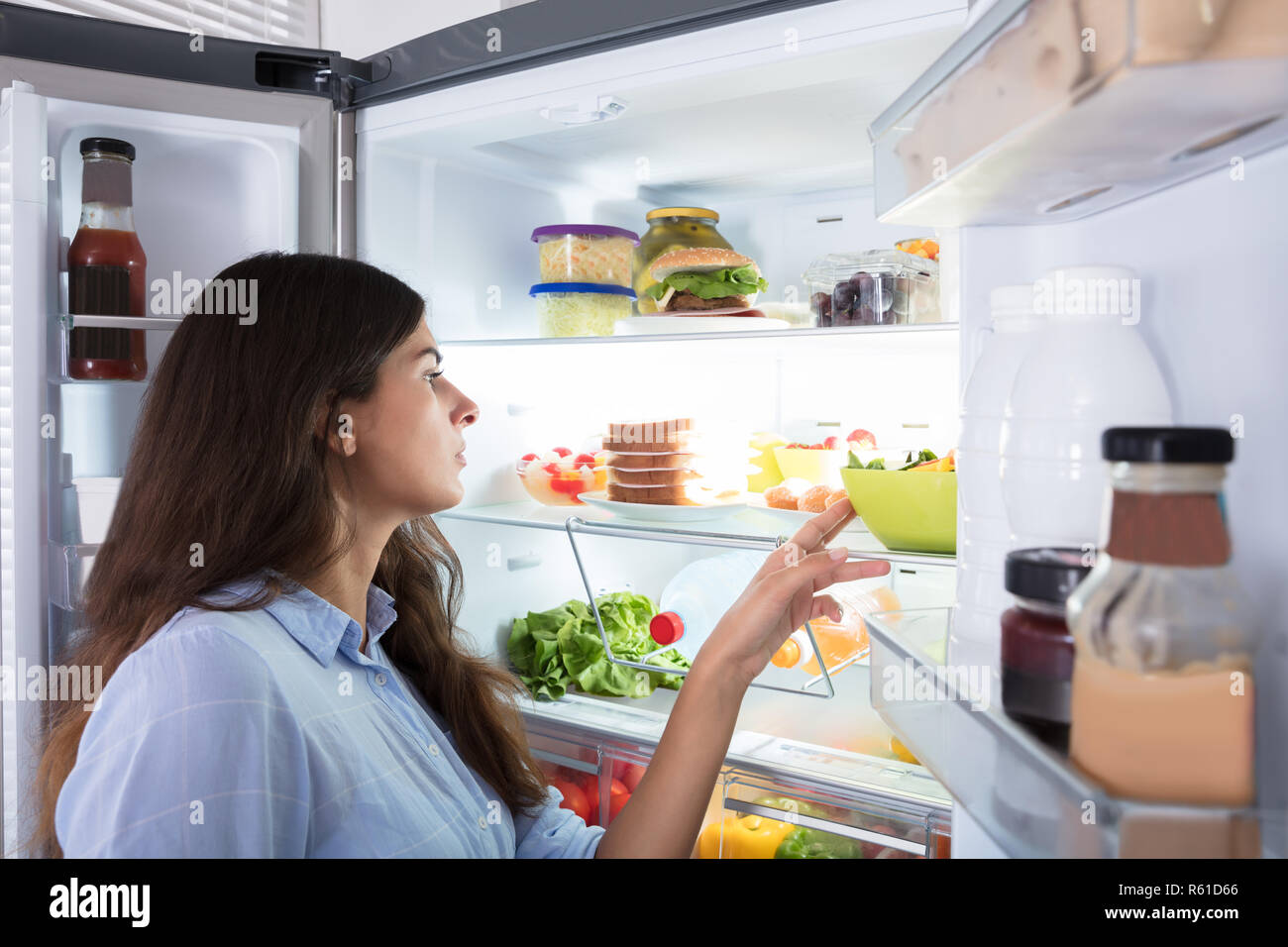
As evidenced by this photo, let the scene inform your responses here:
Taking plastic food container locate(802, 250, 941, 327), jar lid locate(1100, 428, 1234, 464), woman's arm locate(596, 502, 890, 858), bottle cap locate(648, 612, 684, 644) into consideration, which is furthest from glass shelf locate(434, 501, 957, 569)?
jar lid locate(1100, 428, 1234, 464)

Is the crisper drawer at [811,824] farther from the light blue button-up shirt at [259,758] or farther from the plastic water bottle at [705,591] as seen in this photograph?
the light blue button-up shirt at [259,758]

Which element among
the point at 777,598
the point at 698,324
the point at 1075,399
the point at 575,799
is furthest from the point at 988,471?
the point at 575,799

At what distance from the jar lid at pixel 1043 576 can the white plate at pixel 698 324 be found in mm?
1084

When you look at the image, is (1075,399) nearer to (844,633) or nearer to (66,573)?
(844,633)

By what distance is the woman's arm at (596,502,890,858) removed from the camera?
3.39 ft

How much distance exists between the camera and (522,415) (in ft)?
6.44

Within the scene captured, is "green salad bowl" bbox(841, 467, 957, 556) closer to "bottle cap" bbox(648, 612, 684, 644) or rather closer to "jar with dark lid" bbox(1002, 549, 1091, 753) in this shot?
"bottle cap" bbox(648, 612, 684, 644)

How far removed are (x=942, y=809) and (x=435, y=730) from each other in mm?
725

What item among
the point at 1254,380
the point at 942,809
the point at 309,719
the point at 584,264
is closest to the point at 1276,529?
the point at 1254,380

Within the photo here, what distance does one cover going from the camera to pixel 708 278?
1.65m

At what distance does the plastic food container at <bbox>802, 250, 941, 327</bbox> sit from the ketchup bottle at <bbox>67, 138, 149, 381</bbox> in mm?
1109

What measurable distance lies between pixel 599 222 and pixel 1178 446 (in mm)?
1836

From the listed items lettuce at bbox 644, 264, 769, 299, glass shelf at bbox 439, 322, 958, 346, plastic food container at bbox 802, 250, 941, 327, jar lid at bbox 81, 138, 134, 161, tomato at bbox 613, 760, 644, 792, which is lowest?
tomato at bbox 613, 760, 644, 792

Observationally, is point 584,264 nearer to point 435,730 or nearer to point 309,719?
point 435,730
